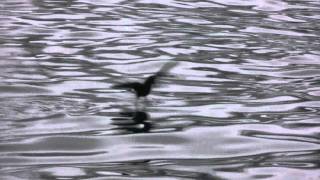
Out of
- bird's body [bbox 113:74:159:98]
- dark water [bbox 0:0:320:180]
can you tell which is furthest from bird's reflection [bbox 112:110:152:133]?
bird's body [bbox 113:74:159:98]

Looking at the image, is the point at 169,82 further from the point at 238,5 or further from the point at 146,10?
the point at 238,5

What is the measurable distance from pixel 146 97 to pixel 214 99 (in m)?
0.50

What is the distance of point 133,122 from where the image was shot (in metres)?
4.33

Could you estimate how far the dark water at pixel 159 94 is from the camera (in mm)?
3715

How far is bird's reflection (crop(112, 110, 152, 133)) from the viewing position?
166 inches

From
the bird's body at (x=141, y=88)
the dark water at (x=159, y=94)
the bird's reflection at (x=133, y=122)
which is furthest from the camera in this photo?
the bird's body at (x=141, y=88)

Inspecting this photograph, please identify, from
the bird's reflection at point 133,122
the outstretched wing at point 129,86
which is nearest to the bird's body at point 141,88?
the outstretched wing at point 129,86

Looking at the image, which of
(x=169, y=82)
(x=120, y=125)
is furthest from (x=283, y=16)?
(x=120, y=125)

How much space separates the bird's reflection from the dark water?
0.01 m

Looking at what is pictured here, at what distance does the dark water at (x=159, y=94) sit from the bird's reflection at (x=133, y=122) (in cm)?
1

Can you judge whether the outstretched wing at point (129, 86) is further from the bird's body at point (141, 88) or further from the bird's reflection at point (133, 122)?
the bird's reflection at point (133, 122)

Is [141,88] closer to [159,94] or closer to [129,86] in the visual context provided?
[129,86]

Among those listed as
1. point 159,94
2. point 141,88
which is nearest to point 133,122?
point 141,88

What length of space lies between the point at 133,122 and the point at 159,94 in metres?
0.68
